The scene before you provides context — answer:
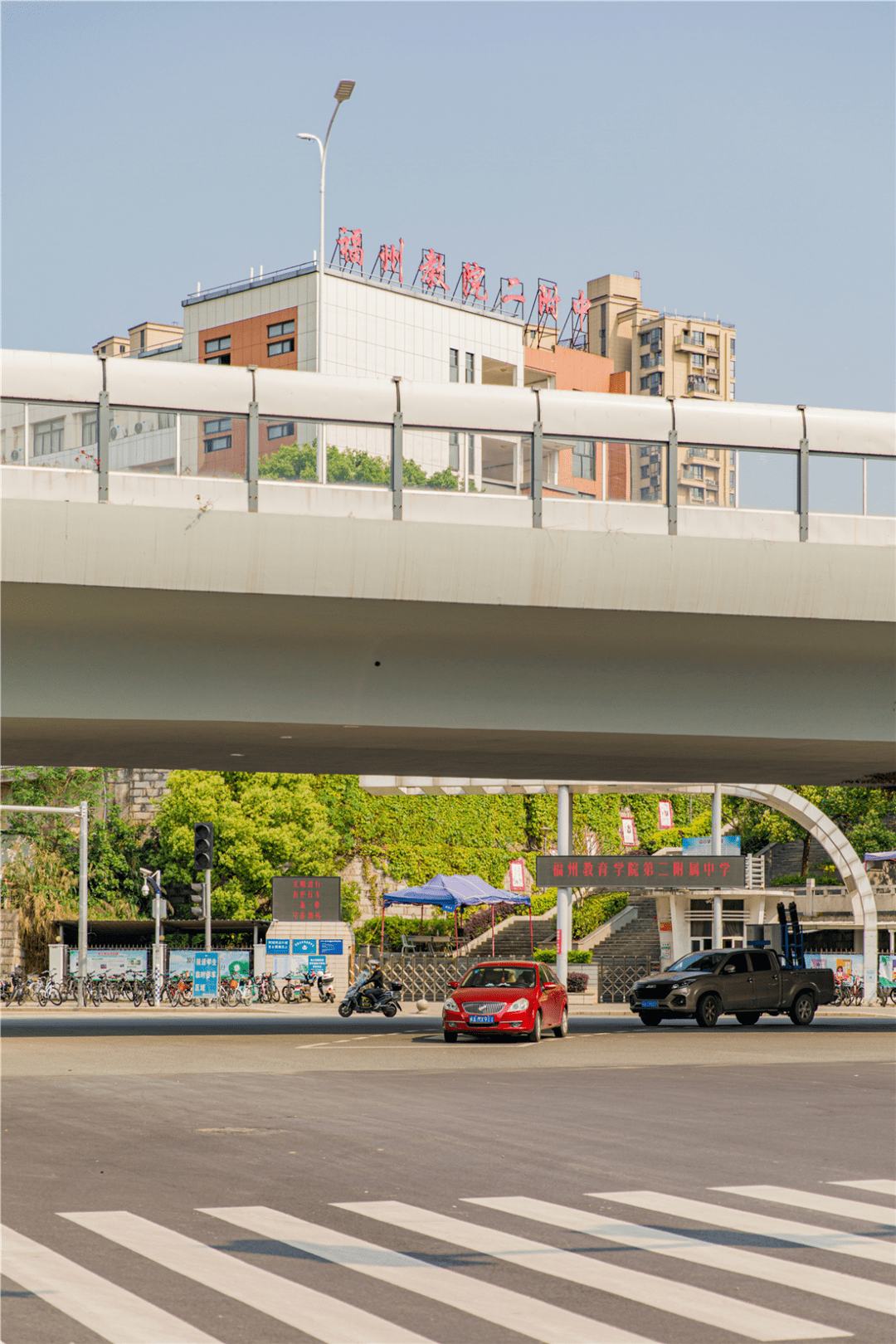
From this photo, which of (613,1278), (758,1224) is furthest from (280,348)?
(613,1278)

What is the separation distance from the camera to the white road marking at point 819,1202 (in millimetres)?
9375

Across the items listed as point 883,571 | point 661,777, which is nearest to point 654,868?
point 661,777

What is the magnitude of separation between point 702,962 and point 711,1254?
26.2m

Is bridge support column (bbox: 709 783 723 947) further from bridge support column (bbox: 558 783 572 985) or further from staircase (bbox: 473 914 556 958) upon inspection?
staircase (bbox: 473 914 556 958)

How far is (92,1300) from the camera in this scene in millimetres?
7145

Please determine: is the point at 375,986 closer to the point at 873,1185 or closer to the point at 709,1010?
the point at 709,1010

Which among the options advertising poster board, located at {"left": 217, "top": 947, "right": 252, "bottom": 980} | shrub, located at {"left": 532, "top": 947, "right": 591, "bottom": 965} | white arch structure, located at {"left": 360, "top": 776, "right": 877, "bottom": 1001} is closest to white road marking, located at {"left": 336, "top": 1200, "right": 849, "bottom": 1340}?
white arch structure, located at {"left": 360, "top": 776, "right": 877, "bottom": 1001}

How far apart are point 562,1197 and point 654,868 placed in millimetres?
34969

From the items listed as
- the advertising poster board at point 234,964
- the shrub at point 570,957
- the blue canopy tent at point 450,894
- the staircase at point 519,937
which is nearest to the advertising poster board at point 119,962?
the advertising poster board at point 234,964

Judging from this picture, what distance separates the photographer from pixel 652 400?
2244cm

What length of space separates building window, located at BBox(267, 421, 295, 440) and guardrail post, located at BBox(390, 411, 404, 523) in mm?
1427

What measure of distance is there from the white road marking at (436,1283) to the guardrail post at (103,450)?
12787 millimetres

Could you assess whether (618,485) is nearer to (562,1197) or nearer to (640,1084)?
(640,1084)

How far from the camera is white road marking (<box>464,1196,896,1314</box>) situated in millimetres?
7414
